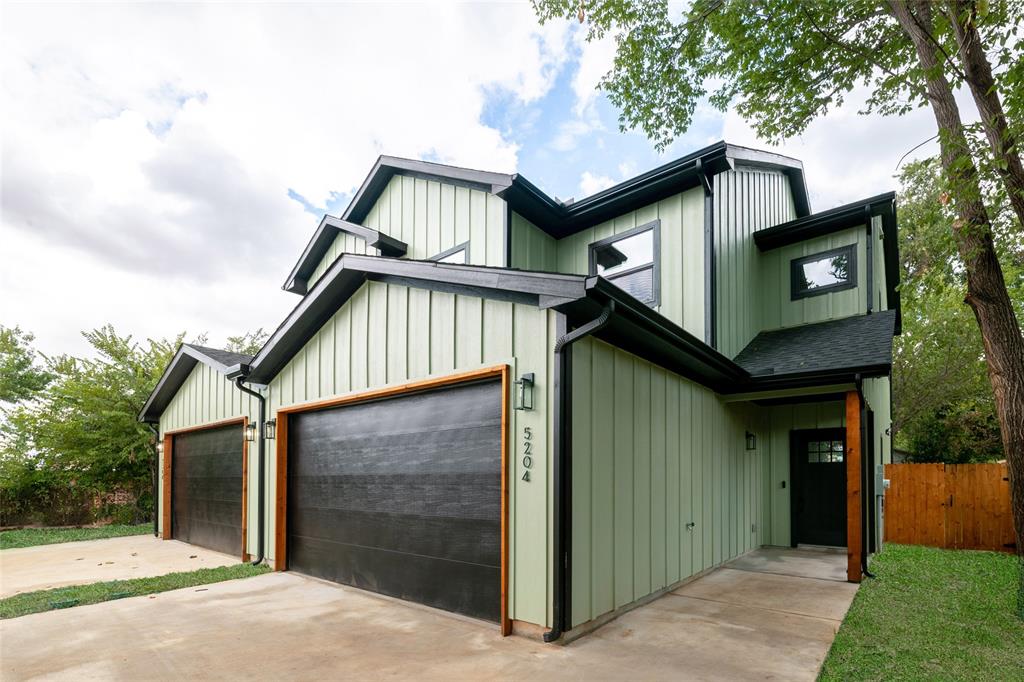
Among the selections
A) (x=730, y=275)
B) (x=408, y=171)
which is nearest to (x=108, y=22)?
(x=408, y=171)

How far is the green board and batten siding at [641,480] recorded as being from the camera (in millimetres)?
4363

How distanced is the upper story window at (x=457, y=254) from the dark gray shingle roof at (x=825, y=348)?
4.46 metres

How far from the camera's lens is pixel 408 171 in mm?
9312

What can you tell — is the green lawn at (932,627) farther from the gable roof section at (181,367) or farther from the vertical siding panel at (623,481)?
the gable roof section at (181,367)

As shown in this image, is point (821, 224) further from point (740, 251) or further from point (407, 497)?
point (407, 497)

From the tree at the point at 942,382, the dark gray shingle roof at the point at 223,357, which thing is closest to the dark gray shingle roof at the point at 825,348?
the dark gray shingle roof at the point at 223,357

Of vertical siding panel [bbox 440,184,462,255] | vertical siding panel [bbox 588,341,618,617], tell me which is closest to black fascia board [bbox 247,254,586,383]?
vertical siding panel [bbox 588,341,618,617]

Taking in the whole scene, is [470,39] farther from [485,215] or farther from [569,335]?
[569,335]

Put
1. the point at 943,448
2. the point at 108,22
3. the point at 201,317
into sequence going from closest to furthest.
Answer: the point at 108,22
the point at 943,448
the point at 201,317

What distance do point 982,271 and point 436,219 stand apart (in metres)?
7.11

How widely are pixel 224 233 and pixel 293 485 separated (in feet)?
49.1

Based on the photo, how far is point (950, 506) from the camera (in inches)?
340

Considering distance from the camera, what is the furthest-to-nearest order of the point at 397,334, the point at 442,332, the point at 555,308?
the point at 397,334 → the point at 442,332 → the point at 555,308

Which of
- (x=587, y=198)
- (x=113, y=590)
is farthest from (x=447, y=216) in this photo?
(x=113, y=590)
